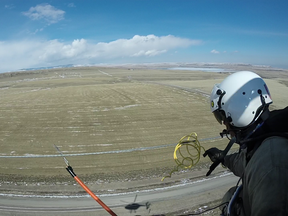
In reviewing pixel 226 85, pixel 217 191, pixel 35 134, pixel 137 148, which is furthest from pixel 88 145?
pixel 226 85

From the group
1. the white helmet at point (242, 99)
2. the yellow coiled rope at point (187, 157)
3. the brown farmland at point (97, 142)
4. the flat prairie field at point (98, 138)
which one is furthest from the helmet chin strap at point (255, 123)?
the flat prairie field at point (98, 138)

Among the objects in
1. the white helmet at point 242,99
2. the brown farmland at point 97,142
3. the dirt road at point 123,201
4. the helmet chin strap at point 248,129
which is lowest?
the dirt road at point 123,201

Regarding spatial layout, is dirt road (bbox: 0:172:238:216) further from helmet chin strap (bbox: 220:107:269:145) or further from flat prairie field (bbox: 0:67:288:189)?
helmet chin strap (bbox: 220:107:269:145)

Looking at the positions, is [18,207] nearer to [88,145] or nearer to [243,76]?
[88,145]

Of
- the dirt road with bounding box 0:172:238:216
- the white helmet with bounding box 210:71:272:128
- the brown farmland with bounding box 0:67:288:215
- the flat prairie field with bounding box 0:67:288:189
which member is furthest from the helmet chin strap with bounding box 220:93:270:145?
the flat prairie field with bounding box 0:67:288:189

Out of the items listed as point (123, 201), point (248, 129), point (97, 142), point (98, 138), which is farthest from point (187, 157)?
point (98, 138)

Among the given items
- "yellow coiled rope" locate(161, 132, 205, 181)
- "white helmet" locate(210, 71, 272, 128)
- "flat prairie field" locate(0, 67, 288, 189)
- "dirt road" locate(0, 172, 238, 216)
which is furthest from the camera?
"flat prairie field" locate(0, 67, 288, 189)

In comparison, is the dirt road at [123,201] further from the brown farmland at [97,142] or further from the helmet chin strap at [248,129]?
the helmet chin strap at [248,129]

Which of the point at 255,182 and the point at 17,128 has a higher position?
the point at 255,182
